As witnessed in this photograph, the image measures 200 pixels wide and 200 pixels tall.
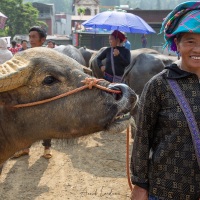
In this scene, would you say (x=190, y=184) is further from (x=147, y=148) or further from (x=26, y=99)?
(x=26, y=99)

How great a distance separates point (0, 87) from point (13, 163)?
280cm

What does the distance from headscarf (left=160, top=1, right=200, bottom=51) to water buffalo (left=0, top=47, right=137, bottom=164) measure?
43cm

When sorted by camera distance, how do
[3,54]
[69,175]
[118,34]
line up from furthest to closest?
[118,34] < [3,54] < [69,175]

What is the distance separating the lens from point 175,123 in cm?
146

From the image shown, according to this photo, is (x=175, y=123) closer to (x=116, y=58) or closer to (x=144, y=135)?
(x=144, y=135)

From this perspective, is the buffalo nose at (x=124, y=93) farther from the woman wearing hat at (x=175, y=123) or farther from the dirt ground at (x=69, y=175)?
the dirt ground at (x=69, y=175)

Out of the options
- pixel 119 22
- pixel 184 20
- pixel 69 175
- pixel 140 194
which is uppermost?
pixel 119 22

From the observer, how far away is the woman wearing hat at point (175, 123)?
4.73 feet

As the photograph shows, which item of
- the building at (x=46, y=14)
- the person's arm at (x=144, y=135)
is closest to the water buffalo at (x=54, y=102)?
the person's arm at (x=144, y=135)

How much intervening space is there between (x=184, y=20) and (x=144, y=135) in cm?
61

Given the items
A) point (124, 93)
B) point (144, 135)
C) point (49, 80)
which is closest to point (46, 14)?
point (49, 80)

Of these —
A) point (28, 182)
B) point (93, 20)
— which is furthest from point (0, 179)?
point (93, 20)

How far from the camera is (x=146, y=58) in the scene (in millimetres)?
5129

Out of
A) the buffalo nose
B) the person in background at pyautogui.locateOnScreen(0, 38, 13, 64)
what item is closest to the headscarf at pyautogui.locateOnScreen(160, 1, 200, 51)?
the buffalo nose
